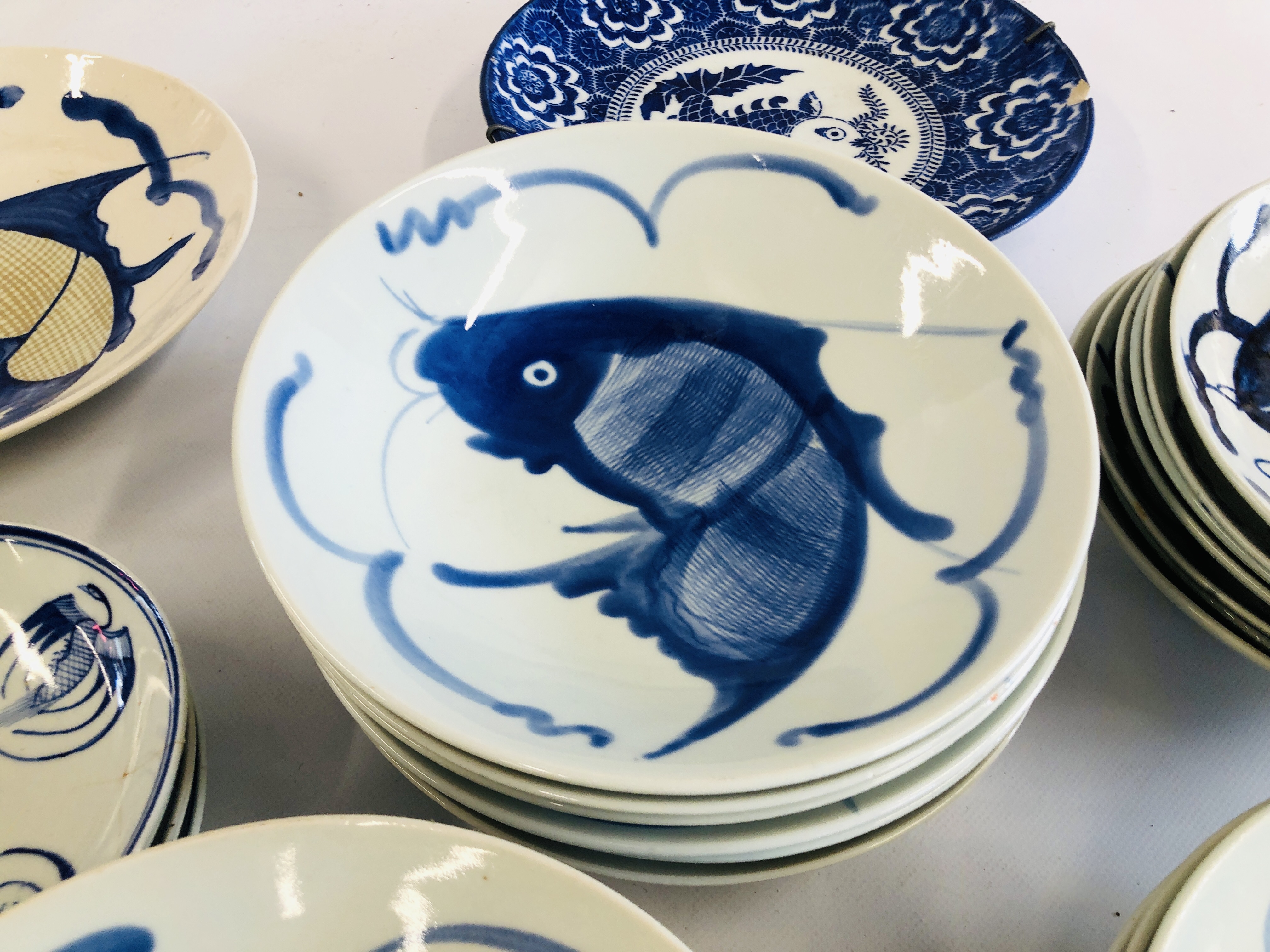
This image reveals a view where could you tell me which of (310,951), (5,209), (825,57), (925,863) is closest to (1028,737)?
(925,863)

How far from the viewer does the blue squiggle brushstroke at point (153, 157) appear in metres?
0.60

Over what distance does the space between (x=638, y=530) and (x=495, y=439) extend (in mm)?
99

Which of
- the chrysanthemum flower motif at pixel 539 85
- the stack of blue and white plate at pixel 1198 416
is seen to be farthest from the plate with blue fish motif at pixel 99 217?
the stack of blue and white plate at pixel 1198 416

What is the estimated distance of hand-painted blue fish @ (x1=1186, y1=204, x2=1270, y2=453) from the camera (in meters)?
0.47

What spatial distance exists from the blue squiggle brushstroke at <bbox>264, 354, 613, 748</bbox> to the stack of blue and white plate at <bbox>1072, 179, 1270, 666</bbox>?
287 mm

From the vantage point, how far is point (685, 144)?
0.54 meters

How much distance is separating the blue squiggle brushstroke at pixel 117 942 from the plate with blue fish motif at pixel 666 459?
104 millimetres

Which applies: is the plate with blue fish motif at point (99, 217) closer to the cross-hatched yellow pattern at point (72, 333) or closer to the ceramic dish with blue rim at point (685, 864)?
the cross-hatched yellow pattern at point (72, 333)

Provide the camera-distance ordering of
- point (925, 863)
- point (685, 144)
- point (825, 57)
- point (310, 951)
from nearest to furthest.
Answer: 1. point (310, 951)
2. point (925, 863)
3. point (685, 144)
4. point (825, 57)

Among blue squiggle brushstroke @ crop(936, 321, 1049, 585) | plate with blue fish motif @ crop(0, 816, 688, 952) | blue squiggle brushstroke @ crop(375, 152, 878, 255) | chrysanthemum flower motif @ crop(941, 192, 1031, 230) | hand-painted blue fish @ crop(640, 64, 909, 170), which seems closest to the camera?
plate with blue fish motif @ crop(0, 816, 688, 952)

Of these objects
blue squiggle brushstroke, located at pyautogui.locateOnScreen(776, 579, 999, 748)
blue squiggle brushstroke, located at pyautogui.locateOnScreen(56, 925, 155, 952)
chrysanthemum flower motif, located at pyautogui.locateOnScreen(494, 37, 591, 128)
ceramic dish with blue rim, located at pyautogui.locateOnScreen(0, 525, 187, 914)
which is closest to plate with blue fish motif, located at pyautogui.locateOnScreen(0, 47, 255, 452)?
ceramic dish with blue rim, located at pyautogui.locateOnScreen(0, 525, 187, 914)

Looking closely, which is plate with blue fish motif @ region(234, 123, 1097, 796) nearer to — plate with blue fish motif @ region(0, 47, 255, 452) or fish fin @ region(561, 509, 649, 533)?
fish fin @ region(561, 509, 649, 533)

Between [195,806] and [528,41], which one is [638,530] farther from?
[528,41]

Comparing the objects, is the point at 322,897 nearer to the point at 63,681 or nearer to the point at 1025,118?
the point at 63,681
